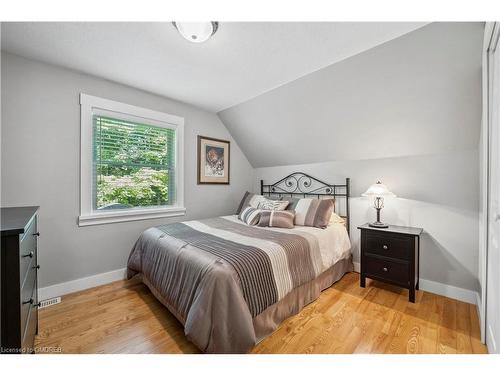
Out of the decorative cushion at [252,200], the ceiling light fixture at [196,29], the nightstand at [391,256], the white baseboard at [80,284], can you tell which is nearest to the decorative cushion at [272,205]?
the decorative cushion at [252,200]

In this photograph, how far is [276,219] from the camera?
254 centimetres

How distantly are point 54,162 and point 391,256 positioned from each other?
3541mm

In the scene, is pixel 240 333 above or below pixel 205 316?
below

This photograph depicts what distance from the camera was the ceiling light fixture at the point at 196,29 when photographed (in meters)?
1.50

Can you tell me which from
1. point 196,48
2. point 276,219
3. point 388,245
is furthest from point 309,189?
point 196,48

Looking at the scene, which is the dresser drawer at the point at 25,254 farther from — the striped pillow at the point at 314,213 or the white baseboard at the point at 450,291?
the white baseboard at the point at 450,291

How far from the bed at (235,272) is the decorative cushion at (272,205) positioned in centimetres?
41

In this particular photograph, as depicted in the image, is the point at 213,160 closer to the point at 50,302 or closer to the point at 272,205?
the point at 272,205

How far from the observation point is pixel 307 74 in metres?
2.29

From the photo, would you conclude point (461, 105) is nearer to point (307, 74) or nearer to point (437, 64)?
point (437, 64)
